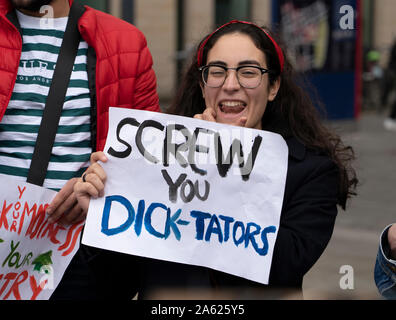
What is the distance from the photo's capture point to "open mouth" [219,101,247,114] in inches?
87.1

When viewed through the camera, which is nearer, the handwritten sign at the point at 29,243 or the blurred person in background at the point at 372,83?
the handwritten sign at the point at 29,243

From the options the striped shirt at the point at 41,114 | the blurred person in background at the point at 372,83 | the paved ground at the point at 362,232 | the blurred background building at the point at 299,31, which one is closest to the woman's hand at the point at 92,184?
the striped shirt at the point at 41,114

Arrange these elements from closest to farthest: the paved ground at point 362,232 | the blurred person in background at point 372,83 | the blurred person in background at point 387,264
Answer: the blurred person in background at point 387,264, the paved ground at point 362,232, the blurred person in background at point 372,83

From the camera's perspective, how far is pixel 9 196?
225 cm

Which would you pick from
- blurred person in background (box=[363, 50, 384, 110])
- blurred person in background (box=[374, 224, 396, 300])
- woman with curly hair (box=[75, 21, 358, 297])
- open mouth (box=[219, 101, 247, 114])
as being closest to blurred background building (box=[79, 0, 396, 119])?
blurred person in background (box=[363, 50, 384, 110])

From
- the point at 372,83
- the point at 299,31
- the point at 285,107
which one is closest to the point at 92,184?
the point at 285,107

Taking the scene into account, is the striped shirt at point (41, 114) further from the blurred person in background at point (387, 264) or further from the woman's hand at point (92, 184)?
the blurred person in background at point (387, 264)

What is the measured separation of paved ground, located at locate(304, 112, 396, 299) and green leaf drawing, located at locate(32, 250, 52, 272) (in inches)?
32.4

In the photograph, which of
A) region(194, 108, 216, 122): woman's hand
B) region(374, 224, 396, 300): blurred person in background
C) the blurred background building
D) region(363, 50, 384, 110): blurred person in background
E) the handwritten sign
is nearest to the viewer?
region(374, 224, 396, 300): blurred person in background

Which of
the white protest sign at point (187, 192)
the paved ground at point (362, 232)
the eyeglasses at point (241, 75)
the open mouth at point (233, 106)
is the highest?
the eyeglasses at point (241, 75)

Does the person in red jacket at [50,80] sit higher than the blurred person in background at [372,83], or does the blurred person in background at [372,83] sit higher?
the person in red jacket at [50,80]

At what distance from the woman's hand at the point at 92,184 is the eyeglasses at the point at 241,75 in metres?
0.40

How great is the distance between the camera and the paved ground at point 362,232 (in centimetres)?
448

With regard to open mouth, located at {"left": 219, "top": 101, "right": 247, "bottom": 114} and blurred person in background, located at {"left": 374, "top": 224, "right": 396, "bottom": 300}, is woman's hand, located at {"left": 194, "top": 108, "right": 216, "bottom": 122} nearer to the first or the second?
open mouth, located at {"left": 219, "top": 101, "right": 247, "bottom": 114}
